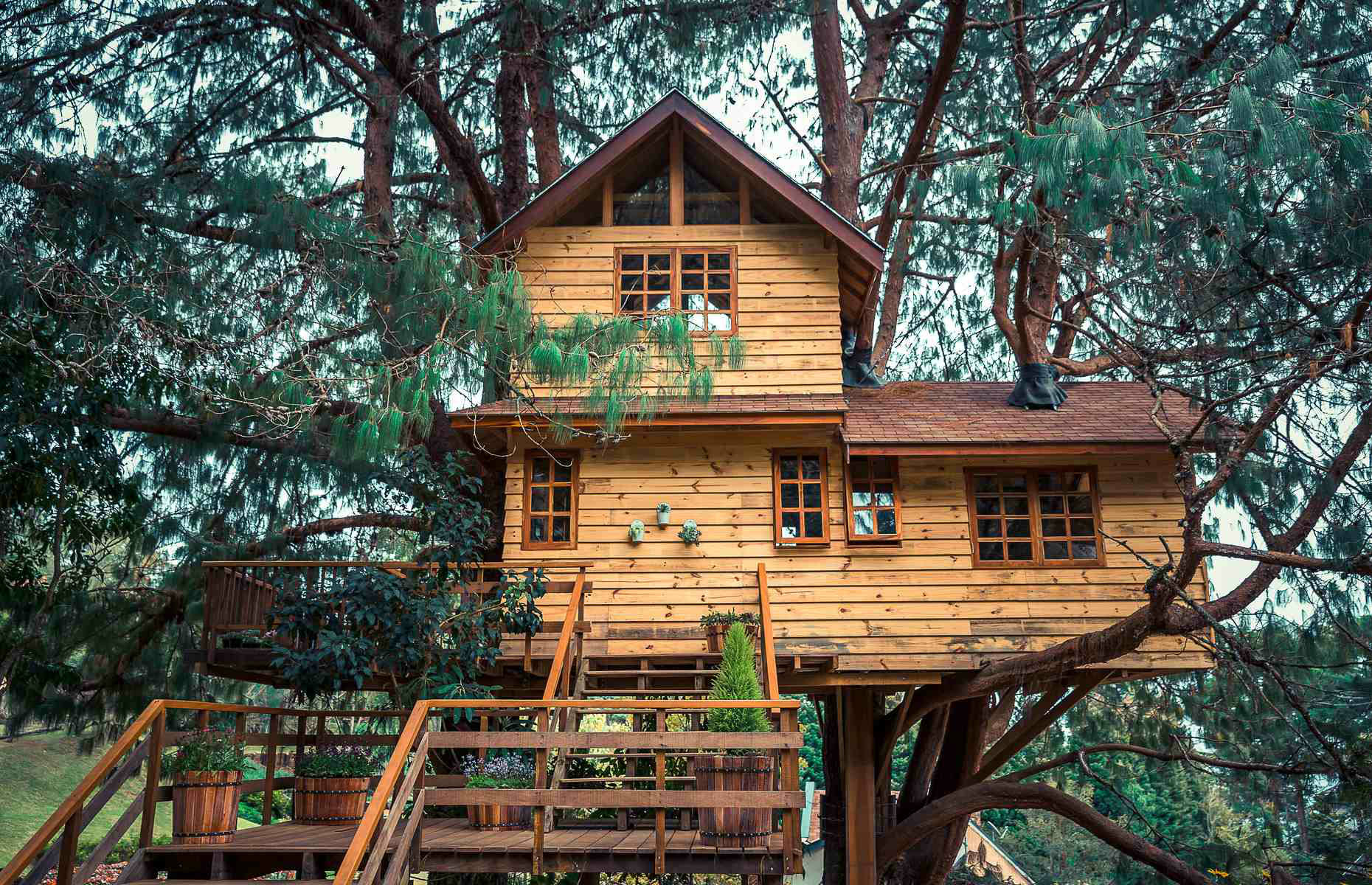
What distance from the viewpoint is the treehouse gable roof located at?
12.3 m

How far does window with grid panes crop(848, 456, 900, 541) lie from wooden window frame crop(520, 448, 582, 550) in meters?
2.90

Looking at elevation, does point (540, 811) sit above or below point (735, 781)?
below

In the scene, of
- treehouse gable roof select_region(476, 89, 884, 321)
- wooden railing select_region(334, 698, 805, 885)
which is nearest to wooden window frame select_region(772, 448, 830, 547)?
treehouse gable roof select_region(476, 89, 884, 321)

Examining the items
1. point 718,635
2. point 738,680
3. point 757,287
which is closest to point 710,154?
point 757,287

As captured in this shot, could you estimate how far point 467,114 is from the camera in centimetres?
1523

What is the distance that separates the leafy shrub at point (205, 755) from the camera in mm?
7500

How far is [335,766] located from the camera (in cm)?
889

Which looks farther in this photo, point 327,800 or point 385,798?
point 327,800

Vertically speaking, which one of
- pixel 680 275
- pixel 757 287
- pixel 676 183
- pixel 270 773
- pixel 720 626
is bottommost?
pixel 270 773

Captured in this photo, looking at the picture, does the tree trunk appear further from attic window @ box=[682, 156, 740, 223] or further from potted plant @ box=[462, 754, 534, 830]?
attic window @ box=[682, 156, 740, 223]

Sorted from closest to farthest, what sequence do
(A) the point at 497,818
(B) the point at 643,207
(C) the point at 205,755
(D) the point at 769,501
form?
(C) the point at 205,755, (A) the point at 497,818, (D) the point at 769,501, (B) the point at 643,207

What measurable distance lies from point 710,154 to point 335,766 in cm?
774

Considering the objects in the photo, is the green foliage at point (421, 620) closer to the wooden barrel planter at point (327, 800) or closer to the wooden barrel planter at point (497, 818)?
the wooden barrel planter at point (327, 800)

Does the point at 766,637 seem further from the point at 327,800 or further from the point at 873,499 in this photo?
the point at 327,800
